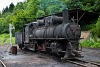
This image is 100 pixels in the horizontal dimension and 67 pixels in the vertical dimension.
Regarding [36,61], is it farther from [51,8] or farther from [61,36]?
[51,8]

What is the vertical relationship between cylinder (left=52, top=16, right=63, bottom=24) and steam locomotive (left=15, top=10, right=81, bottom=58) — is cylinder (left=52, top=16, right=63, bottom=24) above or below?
above

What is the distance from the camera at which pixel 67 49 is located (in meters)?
14.5

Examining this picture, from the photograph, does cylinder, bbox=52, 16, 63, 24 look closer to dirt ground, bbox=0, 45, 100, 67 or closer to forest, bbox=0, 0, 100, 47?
dirt ground, bbox=0, 45, 100, 67

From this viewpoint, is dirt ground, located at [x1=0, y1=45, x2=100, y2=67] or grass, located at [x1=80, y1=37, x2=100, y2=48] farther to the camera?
grass, located at [x1=80, y1=37, x2=100, y2=48]

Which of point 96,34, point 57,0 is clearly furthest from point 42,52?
point 57,0

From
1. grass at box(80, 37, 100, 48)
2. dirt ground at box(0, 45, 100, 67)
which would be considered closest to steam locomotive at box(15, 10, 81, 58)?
dirt ground at box(0, 45, 100, 67)

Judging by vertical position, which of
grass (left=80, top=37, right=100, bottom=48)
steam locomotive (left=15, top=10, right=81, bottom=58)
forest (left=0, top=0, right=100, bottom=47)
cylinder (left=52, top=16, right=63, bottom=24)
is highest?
forest (left=0, top=0, right=100, bottom=47)

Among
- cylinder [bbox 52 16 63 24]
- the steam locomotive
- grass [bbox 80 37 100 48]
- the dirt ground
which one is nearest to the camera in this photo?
the dirt ground

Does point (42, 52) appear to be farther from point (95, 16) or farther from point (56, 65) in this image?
point (95, 16)

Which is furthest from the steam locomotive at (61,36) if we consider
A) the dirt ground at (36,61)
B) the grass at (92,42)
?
the grass at (92,42)

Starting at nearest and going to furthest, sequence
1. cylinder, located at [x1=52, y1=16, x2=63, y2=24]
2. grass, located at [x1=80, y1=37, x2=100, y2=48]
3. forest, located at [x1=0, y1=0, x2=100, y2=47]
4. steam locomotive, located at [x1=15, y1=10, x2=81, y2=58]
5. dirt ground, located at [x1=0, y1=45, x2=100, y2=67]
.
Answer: dirt ground, located at [x1=0, y1=45, x2=100, y2=67], steam locomotive, located at [x1=15, y1=10, x2=81, y2=58], cylinder, located at [x1=52, y1=16, x2=63, y2=24], grass, located at [x1=80, y1=37, x2=100, y2=48], forest, located at [x1=0, y1=0, x2=100, y2=47]

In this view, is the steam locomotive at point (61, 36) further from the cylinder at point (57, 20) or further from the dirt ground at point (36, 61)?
the dirt ground at point (36, 61)

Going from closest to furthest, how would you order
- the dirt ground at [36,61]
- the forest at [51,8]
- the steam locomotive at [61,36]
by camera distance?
the dirt ground at [36,61] → the steam locomotive at [61,36] → the forest at [51,8]

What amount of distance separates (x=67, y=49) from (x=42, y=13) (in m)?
34.1
